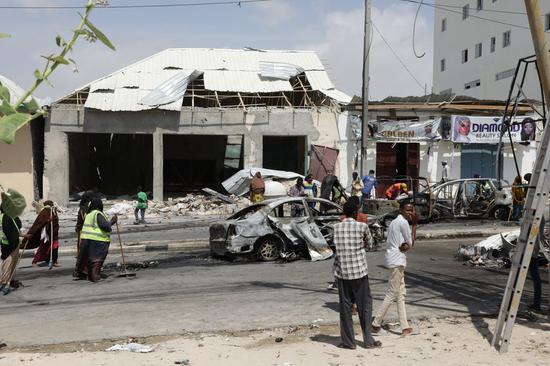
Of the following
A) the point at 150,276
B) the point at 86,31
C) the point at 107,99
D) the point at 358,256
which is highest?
the point at 107,99

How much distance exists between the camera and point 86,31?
196 cm

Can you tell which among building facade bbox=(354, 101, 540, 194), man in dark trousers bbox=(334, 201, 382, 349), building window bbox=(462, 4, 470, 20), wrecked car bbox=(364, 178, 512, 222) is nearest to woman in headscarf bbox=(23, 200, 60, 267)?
man in dark trousers bbox=(334, 201, 382, 349)

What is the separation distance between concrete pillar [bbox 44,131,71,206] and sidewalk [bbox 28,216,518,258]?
565cm

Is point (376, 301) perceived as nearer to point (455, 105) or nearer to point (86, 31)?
point (86, 31)

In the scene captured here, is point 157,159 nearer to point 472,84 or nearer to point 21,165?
point 21,165

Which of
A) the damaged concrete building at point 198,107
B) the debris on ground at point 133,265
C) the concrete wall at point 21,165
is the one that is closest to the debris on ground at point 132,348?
the debris on ground at point 133,265

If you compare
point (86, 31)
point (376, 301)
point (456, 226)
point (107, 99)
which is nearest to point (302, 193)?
point (456, 226)

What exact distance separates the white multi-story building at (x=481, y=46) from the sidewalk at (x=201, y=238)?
20.0 m

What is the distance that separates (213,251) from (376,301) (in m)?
5.41

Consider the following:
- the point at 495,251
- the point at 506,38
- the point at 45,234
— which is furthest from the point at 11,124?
the point at 506,38

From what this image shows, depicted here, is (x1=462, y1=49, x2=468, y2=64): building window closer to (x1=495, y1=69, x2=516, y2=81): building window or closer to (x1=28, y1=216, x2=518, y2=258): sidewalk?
(x1=495, y1=69, x2=516, y2=81): building window

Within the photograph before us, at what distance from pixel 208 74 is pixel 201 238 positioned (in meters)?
12.0

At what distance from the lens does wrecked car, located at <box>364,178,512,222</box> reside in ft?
58.5

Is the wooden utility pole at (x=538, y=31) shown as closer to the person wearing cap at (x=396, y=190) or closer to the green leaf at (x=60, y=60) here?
the green leaf at (x=60, y=60)
